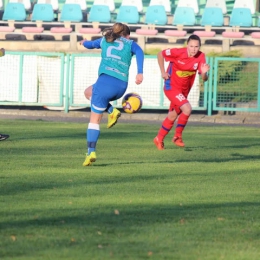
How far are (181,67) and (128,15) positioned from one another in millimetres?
19773

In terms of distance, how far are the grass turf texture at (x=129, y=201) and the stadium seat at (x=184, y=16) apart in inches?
699

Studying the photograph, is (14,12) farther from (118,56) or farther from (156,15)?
(118,56)

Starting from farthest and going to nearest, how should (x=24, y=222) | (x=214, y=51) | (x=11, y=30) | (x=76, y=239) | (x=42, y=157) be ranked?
(x=11, y=30)
(x=214, y=51)
(x=42, y=157)
(x=24, y=222)
(x=76, y=239)

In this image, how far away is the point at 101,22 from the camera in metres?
33.3

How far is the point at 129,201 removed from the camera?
8703 mm

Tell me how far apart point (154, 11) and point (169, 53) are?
1934 cm

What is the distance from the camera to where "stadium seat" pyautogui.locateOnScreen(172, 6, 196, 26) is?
3306 cm

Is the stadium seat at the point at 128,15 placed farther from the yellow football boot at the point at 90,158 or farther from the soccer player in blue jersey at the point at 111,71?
the yellow football boot at the point at 90,158

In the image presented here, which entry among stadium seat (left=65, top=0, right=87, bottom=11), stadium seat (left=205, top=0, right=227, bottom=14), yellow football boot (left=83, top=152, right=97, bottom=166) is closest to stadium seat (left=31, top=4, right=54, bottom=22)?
stadium seat (left=65, top=0, right=87, bottom=11)

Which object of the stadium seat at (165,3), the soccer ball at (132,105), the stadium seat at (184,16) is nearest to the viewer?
the soccer ball at (132,105)

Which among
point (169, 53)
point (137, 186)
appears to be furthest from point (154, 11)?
point (137, 186)

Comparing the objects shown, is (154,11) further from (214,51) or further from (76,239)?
(76,239)

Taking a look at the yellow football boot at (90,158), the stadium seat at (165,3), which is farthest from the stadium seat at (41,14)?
the yellow football boot at (90,158)

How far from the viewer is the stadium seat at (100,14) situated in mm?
33562
